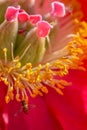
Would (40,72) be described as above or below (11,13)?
below

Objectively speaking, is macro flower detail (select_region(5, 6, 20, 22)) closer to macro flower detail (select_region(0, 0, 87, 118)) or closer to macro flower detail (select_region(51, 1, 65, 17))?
macro flower detail (select_region(0, 0, 87, 118))

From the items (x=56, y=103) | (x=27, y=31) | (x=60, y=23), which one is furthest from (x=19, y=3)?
(x=56, y=103)

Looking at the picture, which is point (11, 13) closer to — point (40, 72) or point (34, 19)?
point (34, 19)

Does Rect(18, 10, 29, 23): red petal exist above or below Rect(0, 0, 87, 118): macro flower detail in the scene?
above

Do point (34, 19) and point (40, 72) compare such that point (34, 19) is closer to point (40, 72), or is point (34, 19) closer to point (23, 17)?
point (23, 17)

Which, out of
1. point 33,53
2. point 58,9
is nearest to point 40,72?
point 33,53

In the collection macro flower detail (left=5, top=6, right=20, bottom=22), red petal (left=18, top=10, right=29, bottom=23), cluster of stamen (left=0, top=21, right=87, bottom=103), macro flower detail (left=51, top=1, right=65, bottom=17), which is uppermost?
macro flower detail (left=5, top=6, right=20, bottom=22)

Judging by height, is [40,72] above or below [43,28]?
below

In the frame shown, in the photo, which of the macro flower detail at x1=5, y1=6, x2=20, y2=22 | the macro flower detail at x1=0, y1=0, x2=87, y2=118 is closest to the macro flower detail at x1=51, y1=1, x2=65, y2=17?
the macro flower detail at x1=0, y1=0, x2=87, y2=118

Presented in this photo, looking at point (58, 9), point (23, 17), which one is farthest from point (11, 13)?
point (58, 9)

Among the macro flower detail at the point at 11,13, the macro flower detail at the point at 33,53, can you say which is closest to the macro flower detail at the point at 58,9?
A: the macro flower detail at the point at 33,53
